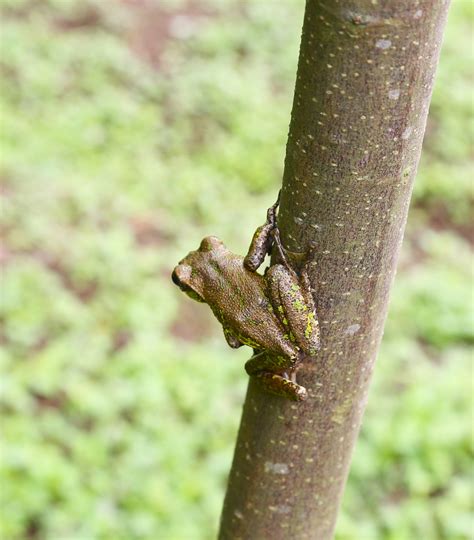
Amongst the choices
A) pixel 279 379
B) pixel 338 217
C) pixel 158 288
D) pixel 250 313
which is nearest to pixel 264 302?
pixel 250 313

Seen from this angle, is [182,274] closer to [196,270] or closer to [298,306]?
[196,270]

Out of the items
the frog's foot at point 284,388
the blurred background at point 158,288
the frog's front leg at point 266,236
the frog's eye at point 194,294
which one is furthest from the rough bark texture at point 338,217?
the blurred background at point 158,288

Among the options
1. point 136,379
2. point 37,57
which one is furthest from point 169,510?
point 37,57

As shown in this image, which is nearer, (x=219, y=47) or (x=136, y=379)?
(x=136, y=379)

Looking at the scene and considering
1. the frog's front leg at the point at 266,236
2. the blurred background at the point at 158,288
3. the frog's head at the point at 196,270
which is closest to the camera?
the frog's front leg at the point at 266,236

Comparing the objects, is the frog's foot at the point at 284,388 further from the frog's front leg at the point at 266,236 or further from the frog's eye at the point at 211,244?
the frog's eye at the point at 211,244

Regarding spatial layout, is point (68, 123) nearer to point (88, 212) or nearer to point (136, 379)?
point (88, 212)
